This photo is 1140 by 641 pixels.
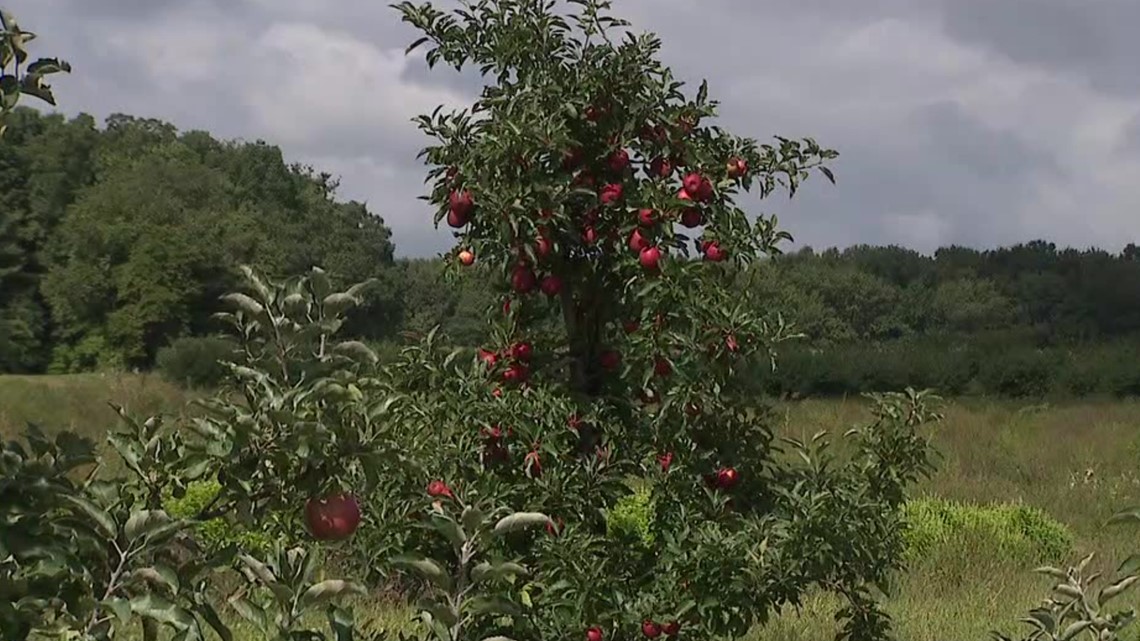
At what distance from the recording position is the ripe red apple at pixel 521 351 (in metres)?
3.56

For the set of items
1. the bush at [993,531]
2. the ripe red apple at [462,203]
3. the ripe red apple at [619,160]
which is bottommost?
the bush at [993,531]

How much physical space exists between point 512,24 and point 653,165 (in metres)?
0.54

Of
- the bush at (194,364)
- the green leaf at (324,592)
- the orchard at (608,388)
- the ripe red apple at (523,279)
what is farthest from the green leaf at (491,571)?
the bush at (194,364)

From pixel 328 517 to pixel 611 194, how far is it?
1773 mm

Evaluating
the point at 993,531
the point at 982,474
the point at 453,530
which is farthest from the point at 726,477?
the point at 982,474

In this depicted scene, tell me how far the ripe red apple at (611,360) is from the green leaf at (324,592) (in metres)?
2.00

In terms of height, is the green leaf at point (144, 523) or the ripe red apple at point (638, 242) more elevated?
the ripe red apple at point (638, 242)

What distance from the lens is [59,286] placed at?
141 ft

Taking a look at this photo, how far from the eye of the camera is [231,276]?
129ft

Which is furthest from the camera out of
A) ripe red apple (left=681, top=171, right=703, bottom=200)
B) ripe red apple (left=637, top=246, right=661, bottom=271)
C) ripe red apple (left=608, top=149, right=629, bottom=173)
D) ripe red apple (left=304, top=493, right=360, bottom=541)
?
ripe red apple (left=608, top=149, right=629, bottom=173)

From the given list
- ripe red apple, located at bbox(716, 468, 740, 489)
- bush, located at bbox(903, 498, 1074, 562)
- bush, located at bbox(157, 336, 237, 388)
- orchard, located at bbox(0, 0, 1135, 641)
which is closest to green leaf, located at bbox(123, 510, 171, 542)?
orchard, located at bbox(0, 0, 1135, 641)

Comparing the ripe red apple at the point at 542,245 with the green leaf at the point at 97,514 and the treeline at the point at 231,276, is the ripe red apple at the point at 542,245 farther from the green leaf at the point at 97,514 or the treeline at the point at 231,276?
the treeline at the point at 231,276

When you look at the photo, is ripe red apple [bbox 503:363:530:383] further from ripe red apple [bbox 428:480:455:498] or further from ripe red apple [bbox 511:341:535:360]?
ripe red apple [bbox 428:480:455:498]

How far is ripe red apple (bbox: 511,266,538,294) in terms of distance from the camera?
136 inches
